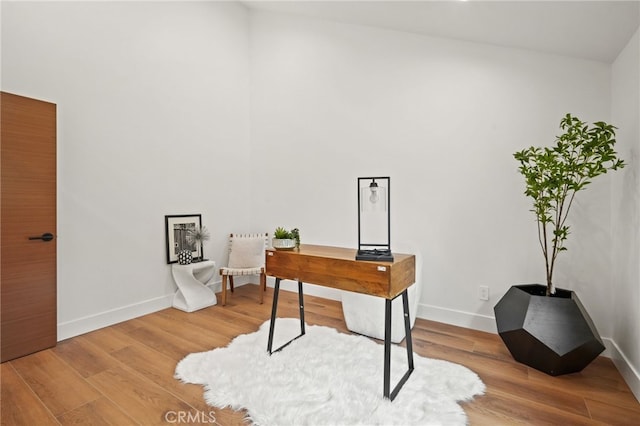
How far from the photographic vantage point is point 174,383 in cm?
200

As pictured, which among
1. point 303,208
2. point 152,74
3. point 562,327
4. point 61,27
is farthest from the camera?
point 303,208

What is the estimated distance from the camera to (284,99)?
4094mm

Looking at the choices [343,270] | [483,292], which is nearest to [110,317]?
[343,270]

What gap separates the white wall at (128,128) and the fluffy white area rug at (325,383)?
1367 mm

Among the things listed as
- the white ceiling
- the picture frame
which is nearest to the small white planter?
the picture frame

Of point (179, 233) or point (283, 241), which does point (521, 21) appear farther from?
point (179, 233)

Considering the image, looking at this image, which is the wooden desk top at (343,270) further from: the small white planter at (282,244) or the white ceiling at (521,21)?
the white ceiling at (521,21)

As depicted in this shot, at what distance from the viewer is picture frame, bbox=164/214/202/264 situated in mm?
3461

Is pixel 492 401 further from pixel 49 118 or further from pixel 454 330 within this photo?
pixel 49 118

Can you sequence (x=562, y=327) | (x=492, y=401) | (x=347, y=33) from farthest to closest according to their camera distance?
(x=347, y=33) < (x=562, y=327) < (x=492, y=401)

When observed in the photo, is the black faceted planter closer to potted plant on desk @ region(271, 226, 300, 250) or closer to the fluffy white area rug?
the fluffy white area rug

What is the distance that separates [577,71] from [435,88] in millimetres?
1077

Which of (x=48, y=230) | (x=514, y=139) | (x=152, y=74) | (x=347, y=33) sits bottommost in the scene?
(x=48, y=230)

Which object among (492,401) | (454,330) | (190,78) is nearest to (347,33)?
(190,78)
